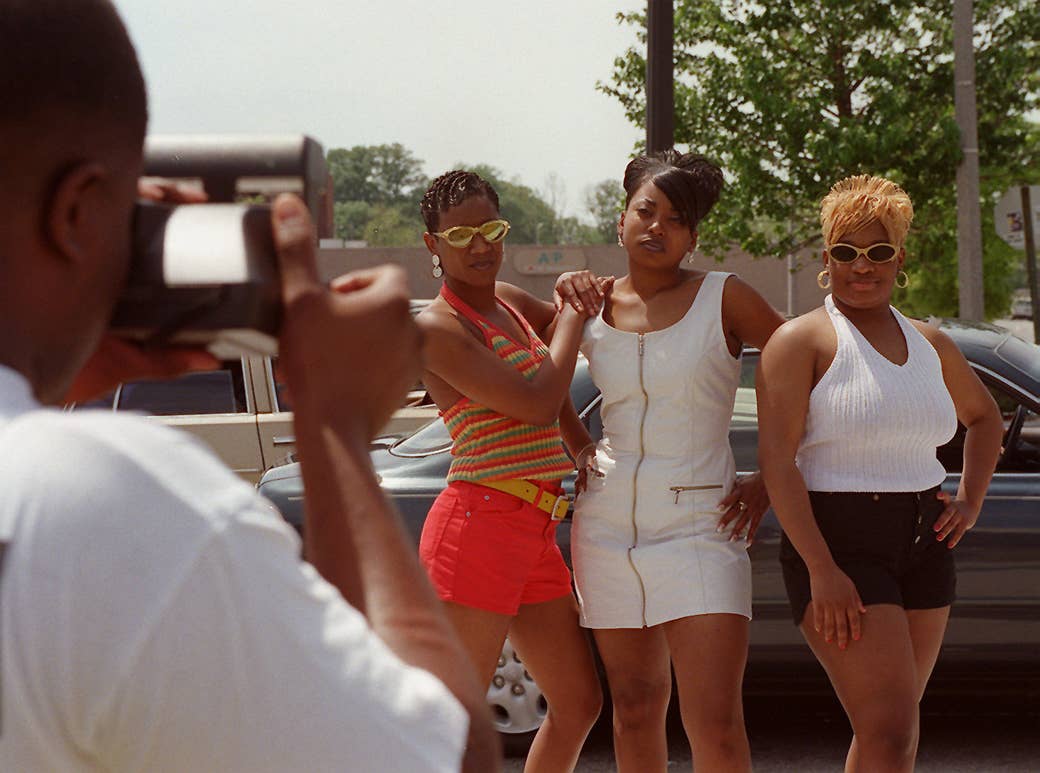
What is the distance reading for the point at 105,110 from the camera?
0.97 meters

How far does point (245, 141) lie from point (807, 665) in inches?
173

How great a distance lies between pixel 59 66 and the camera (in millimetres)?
933

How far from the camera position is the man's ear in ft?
3.12

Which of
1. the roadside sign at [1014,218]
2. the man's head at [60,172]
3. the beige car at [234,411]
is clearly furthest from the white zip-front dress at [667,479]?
the roadside sign at [1014,218]

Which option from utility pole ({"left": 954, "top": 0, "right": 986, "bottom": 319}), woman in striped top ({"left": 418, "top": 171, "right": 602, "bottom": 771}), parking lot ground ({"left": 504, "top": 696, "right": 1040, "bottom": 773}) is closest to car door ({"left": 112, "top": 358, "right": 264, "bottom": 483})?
parking lot ground ({"left": 504, "top": 696, "right": 1040, "bottom": 773})

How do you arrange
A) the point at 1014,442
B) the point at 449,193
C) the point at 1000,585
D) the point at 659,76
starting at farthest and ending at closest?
the point at 659,76, the point at 1014,442, the point at 1000,585, the point at 449,193

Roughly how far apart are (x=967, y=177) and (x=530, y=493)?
488 inches

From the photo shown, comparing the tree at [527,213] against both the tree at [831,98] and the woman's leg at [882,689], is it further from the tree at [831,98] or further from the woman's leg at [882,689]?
the woman's leg at [882,689]

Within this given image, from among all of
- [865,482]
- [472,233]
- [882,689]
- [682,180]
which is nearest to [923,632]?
[882,689]

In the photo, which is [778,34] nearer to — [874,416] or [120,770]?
[874,416]

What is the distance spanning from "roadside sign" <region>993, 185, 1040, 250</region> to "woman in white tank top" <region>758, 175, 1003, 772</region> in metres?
12.6

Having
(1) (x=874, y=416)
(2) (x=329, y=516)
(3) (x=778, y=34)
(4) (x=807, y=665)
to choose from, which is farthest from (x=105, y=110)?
(3) (x=778, y=34)

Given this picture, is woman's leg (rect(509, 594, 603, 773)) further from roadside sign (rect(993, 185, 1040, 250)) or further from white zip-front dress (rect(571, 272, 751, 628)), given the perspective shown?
roadside sign (rect(993, 185, 1040, 250))

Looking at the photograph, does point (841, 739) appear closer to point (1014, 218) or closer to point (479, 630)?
point (479, 630)
